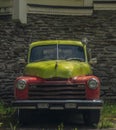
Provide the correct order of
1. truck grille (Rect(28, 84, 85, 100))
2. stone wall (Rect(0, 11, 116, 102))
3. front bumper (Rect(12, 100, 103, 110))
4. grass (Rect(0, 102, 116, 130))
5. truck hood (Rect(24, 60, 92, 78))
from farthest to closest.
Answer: stone wall (Rect(0, 11, 116, 102))
grass (Rect(0, 102, 116, 130))
truck hood (Rect(24, 60, 92, 78))
truck grille (Rect(28, 84, 85, 100))
front bumper (Rect(12, 100, 103, 110))

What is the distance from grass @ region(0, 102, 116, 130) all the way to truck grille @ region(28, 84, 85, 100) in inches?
28.6

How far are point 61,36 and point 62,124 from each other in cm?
653

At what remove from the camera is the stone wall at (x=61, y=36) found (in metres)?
17.8

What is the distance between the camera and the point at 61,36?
60.4 ft

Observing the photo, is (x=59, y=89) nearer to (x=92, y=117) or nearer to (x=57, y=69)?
(x=57, y=69)

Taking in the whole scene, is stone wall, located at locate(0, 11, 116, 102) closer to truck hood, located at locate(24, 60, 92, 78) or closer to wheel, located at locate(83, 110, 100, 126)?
truck hood, located at locate(24, 60, 92, 78)

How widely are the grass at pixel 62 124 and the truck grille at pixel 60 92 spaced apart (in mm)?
727

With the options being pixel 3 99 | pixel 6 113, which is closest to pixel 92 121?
pixel 6 113

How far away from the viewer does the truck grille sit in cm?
1202

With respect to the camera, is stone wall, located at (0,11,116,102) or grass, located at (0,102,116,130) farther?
stone wall, located at (0,11,116,102)

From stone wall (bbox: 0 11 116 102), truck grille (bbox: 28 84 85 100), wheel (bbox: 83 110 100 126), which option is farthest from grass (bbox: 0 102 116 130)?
stone wall (bbox: 0 11 116 102)

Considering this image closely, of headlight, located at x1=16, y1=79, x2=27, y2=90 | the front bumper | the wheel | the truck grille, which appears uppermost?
headlight, located at x1=16, y1=79, x2=27, y2=90

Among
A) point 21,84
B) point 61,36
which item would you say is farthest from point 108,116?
point 61,36

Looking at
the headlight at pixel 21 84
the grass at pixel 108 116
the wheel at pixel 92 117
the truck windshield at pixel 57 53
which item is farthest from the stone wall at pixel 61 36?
the headlight at pixel 21 84
